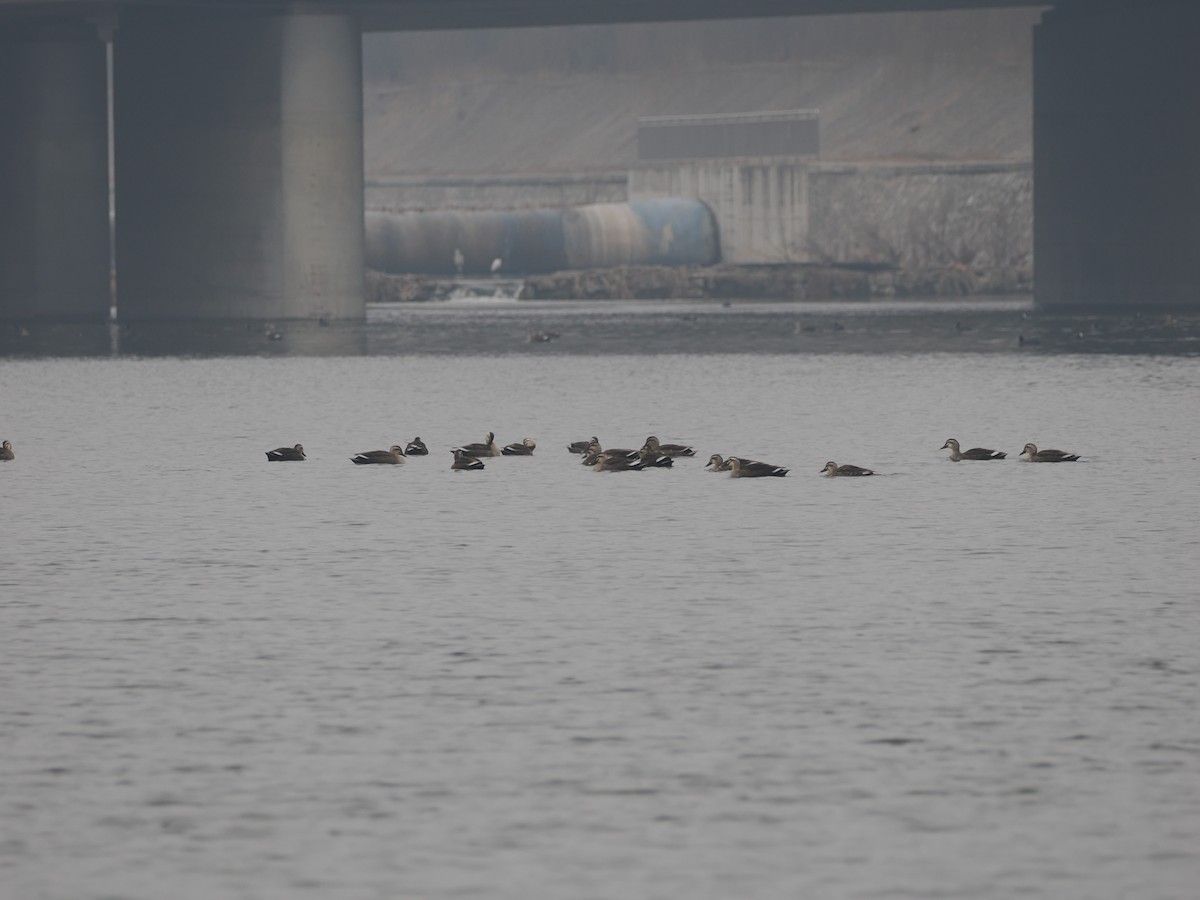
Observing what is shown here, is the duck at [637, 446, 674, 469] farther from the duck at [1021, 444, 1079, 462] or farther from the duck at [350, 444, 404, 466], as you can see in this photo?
the duck at [1021, 444, 1079, 462]

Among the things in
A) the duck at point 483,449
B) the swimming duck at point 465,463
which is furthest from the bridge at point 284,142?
the swimming duck at point 465,463

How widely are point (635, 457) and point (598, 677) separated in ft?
71.1

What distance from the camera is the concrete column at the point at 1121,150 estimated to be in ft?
374

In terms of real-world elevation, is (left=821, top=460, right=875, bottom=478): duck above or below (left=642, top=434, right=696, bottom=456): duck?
below

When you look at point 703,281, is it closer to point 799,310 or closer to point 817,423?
point 799,310

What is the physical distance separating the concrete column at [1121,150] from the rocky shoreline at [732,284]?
5592cm

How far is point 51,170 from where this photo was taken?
398ft

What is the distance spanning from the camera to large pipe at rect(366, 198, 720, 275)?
7224 inches

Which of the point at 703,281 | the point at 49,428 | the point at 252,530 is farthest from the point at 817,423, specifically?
the point at 703,281

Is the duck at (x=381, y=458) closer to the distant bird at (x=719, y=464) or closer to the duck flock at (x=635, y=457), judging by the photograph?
the duck flock at (x=635, y=457)

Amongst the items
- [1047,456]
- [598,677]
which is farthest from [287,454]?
[598,677]

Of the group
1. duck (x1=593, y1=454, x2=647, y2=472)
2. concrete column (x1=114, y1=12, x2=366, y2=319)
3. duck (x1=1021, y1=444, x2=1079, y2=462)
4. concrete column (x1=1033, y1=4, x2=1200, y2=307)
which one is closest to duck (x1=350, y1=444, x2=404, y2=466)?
duck (x1=593, y1=454, x2=647, y2=472)

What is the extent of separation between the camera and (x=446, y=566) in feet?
96.9

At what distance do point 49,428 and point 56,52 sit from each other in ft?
238
